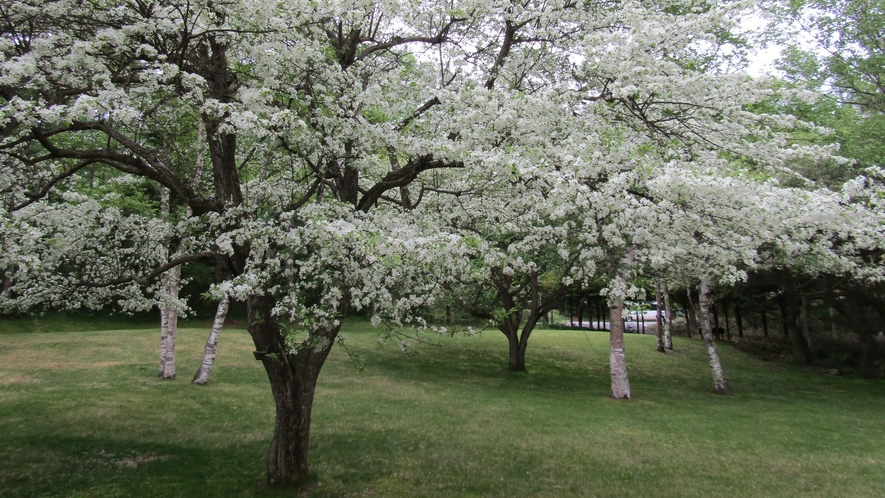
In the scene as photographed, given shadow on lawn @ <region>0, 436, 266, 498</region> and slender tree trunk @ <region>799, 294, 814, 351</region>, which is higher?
slender tree trunk @ <region>799, 294, 814, 351</region>

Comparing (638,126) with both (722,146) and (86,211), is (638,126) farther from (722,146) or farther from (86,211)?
(86,211)

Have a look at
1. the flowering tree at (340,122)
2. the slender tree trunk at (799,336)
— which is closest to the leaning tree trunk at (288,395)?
the flowering tree at (340,122)

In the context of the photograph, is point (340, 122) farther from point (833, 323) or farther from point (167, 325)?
point (833, 323)

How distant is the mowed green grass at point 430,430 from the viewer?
8891 mm

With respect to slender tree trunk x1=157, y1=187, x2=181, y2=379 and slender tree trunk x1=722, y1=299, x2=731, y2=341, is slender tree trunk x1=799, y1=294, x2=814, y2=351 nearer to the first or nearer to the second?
slender tree trunk x1=722, y1=299, x2=731, y2=341

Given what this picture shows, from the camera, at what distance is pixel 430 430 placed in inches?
504

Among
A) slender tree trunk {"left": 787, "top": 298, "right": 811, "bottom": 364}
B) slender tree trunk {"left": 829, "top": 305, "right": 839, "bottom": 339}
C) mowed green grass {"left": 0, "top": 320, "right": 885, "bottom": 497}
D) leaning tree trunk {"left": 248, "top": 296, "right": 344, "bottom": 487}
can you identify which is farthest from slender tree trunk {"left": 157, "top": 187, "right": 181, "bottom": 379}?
slender tree trunk {"left": 829, "top": 305, "right": 839, "bottom": 339}

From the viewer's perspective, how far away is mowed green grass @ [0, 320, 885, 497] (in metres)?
8.89

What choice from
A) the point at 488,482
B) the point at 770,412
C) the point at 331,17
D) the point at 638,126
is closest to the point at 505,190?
the point at 638,126

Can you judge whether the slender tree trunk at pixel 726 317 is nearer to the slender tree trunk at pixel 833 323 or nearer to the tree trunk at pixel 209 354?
the slender tree trunk at pixel 833 323

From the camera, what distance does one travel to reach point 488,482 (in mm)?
9039

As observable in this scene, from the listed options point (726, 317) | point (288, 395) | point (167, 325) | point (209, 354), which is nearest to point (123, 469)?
point (288, 395)

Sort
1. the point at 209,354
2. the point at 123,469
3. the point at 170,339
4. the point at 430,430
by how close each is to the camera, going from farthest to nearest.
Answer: the point at 170,339 → the point at 209,354 → the point at 430,430 → the point at 123,469

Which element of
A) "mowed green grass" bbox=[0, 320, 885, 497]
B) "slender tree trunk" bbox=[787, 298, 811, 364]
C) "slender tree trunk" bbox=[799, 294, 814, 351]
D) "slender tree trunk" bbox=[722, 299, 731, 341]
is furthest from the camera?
"slender tree trunk" bbox=[722, 299, 731, 341]
